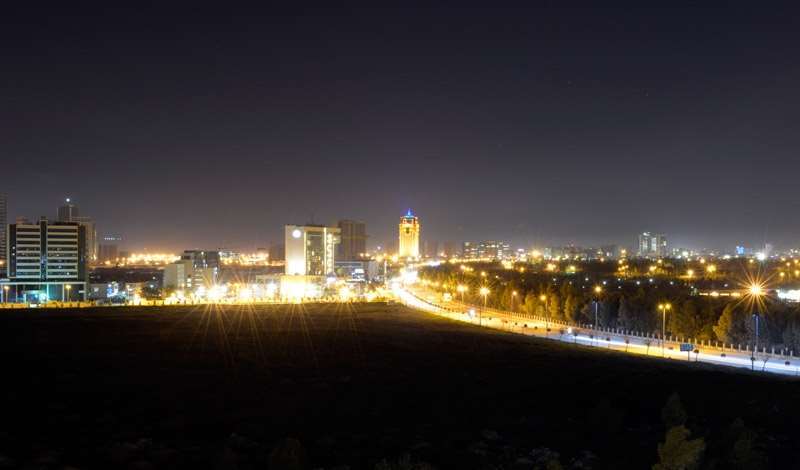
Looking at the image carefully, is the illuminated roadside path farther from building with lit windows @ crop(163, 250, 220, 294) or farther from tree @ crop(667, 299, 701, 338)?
building with lit windows @ crop(163, 250, 220, 294)

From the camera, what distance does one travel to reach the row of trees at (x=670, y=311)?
87.8 ft

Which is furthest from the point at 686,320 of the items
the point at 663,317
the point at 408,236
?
the point at 408,236

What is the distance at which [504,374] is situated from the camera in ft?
68.0

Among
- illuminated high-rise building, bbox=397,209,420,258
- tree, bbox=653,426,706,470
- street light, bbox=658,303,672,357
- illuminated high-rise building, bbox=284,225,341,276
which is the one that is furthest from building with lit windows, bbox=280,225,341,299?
illuminated high-rise building, bbox=397,209,420,258

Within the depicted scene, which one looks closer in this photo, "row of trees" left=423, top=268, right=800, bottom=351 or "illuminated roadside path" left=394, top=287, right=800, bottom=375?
"illuminated roadside path" left=394, top=287, right=800, bottom=375

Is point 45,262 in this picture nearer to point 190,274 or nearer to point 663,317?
point 190,274

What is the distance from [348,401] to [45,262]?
160 feet

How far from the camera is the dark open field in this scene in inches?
493

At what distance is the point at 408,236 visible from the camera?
16188cm

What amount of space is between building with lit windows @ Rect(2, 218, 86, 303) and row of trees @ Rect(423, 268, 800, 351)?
119 feet

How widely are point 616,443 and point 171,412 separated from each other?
994 centimetres

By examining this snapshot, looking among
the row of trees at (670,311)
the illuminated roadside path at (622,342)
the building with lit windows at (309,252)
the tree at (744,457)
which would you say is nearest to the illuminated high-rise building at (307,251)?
the building with lit windows at (309,252)

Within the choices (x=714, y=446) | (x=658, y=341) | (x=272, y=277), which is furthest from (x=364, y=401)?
(x=272, y=277)

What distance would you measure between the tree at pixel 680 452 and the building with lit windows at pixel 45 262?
2192 inches
